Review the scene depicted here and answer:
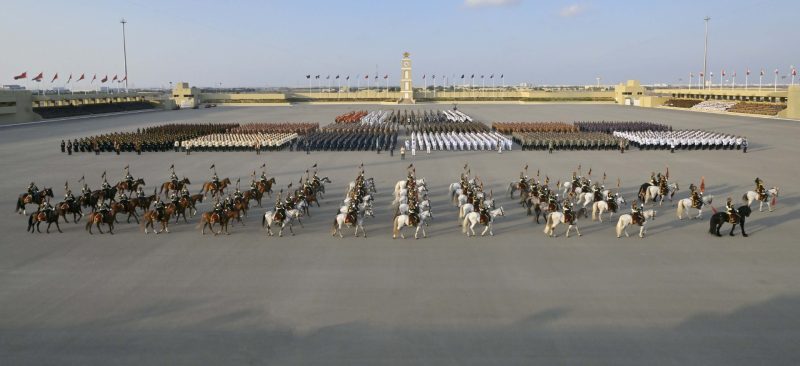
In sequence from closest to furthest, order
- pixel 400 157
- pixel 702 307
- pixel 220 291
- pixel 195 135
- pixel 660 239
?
1. pixel 702 307
2. pixel 220 291
3. pixel 660 239
4. pixel 400 157
5. pixel 195 135

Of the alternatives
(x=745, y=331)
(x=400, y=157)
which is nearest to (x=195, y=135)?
(x=400, y=157)

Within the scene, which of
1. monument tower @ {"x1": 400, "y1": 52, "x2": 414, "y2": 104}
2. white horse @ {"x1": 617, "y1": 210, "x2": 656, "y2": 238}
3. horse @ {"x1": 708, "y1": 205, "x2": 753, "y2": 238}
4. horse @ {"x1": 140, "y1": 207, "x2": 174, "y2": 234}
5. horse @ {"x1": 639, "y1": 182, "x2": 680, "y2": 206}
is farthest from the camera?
monument tower @ {"x1": 400, "y1": 52, "x2": 414, "y2": 104}

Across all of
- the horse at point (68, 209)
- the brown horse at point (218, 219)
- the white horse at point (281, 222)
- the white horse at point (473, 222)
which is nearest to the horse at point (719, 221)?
the white horse at point (473, 222)

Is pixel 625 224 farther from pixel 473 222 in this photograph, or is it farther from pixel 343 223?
pixel 343 223

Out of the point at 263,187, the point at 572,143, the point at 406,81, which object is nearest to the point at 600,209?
the point at 263,187

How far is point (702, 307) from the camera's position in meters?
9.46

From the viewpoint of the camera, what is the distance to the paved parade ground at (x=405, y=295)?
8.03 metres

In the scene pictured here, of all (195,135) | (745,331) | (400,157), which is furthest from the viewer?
(195,135)

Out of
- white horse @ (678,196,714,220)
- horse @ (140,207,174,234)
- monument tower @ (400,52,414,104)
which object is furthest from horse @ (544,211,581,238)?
monument tower @ (400,52,414,104)

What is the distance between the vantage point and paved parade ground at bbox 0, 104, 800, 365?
803 centimetres

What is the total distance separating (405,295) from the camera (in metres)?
10.1

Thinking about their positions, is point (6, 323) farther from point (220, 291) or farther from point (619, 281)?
point (619, 281)

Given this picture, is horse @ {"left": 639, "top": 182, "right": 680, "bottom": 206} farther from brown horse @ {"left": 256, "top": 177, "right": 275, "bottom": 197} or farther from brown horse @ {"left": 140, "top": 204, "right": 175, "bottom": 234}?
brown horse @ {"left": 140, "top": 204, "right": 175, "bottom": 234}

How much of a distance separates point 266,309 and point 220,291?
1383 mm
